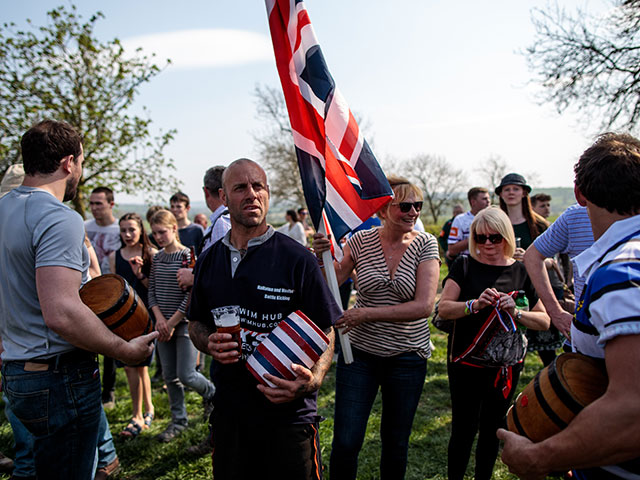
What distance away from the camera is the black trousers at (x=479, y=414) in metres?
3.11

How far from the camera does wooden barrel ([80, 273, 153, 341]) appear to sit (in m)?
2.35

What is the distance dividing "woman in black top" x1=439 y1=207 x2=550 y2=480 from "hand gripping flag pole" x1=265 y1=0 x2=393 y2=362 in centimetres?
84

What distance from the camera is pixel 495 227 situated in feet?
10.4

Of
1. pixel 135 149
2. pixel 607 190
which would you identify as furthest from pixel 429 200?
pixel 607 190

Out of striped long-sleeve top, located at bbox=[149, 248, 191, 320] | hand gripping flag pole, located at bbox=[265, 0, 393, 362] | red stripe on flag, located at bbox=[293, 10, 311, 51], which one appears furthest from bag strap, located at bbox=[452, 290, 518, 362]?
striped long-sleeve top, located at bbox=[149, 248, 191, 320]

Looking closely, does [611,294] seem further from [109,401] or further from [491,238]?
[109,401]

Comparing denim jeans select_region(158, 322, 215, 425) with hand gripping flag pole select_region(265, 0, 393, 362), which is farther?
denim jeans select_region(158, 322, 215, 425)

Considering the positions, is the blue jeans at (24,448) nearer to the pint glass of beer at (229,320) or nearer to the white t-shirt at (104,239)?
the pint glass of beer at (229,320)

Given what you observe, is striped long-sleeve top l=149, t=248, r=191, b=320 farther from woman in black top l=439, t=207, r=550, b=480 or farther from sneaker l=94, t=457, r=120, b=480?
woman in black top l=439, t=207, r=550, b=480

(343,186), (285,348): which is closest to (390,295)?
(343,186)

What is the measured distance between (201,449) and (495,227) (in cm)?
334

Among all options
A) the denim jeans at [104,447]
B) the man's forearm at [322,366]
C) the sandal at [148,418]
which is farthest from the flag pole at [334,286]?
the sandal at [148,418]

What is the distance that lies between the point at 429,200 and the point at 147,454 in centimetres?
6051

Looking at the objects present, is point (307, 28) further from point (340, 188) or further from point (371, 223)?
point (371, 223)
